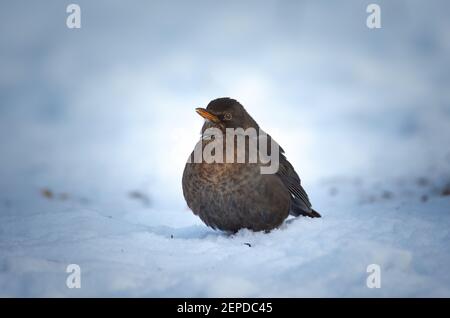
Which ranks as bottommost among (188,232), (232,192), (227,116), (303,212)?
(188,232)

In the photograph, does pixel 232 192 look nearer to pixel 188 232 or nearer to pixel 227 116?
pixel 227 116

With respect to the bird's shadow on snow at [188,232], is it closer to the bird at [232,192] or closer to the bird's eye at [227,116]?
the bird at [232,192]

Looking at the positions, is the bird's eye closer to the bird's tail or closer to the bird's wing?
the bird's wing

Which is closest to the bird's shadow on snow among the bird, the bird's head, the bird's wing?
the bird

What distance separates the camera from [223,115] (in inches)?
186

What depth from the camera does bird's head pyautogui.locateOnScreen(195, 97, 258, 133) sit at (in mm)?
4668

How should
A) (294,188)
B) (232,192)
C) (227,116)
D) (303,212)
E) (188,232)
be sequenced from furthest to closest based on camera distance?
(303,212) < (294,188) < (188,232) < (227,116) < (232,192)

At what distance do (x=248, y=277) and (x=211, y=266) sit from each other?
35cm

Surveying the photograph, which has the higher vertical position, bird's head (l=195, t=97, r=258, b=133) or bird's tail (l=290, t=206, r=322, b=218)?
bird's head (l=195, t=97, r=258, b=133)

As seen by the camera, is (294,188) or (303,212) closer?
(294,188)

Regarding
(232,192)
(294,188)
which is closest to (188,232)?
(232,192)

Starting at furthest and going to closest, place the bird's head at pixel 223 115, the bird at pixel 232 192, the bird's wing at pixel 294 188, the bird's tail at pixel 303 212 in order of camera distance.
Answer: the bird's tail at pixel 303 212 → the bird's wing at pixel 294 188 → the bird's head at pixel 223 115 → the bird at pixel 232 192

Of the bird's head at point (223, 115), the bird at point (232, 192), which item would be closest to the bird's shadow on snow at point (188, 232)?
the bird at point (232, 192)

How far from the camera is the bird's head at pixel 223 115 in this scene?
467 cm
